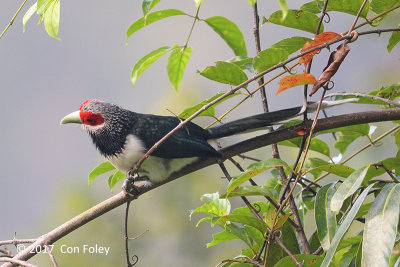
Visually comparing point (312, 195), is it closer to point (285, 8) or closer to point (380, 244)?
point (380, 244)

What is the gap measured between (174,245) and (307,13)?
5229mm

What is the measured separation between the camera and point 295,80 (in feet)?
3.56

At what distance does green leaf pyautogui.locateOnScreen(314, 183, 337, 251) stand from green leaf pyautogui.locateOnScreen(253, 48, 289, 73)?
0.31m

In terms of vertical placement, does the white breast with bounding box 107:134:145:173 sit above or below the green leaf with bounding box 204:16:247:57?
below

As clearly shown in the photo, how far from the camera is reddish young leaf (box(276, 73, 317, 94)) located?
3.54ft

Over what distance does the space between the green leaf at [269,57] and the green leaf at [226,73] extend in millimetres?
101

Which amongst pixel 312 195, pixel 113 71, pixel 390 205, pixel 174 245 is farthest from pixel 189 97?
pixel 113 71

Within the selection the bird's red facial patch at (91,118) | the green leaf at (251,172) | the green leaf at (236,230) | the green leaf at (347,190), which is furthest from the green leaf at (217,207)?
the bird's red facial patch at (91,118)

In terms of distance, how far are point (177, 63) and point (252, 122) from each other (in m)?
0.28

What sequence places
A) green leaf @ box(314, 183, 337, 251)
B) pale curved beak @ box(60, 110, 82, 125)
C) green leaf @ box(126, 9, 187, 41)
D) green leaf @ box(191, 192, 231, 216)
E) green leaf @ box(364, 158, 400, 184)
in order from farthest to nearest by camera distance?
pale curved beak @ box(60, 110, 82, 125), green leaf @ box(126, 9, 187, 41), green leaf @ box(191, 192, 231, 216), green leaf @ box(364, 158, 400, 184), green leaf @ box(314, 183, 337, 251)

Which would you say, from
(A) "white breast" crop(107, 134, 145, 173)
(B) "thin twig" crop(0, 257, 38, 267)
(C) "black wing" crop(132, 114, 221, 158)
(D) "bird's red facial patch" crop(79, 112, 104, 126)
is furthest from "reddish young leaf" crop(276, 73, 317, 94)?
(D) "bird's red facial patch" crop(79, 112, 104, 126)

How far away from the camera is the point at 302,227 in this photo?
1220 mm

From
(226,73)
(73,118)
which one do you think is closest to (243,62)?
(226,73)

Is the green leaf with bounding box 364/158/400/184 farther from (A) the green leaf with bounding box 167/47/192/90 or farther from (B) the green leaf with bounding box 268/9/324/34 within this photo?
(A) the green leaf with bounding box 167/47/192/90
